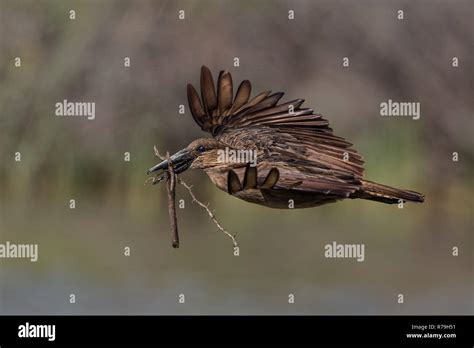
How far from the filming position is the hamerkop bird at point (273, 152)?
7.75 meters

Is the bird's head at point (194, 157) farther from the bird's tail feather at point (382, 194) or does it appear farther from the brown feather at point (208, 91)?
the bird's tail feather at point (382, 194)

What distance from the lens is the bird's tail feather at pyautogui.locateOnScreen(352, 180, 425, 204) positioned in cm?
802

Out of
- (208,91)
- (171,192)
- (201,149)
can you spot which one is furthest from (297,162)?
(171,192)

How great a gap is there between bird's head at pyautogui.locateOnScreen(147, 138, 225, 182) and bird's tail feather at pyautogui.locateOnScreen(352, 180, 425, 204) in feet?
3.94

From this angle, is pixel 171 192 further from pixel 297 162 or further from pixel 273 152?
pixel 297 162

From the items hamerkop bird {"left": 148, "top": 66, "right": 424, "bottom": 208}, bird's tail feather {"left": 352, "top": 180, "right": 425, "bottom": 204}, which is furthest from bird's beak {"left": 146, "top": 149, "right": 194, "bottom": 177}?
bird's tail feather {"left": 352, "top": 180, "right": 425, "bottom": 204}

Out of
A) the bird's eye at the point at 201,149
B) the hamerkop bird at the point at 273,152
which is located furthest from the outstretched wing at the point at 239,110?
the bird's eye at the point at 201,149

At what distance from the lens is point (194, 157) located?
7.97 metres

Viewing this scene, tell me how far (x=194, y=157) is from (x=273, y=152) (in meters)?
0.64

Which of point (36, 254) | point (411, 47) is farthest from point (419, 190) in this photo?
point (36, 254)

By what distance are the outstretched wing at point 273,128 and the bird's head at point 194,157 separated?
0.11 meters

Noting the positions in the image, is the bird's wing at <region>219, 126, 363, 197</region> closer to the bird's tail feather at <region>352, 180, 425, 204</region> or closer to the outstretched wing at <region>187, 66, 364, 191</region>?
the outstretched wing at <region>187, 66, 364, 191</region>

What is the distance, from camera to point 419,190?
9.24 metres

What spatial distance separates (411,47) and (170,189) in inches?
125
